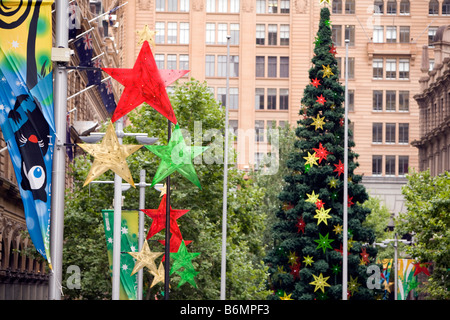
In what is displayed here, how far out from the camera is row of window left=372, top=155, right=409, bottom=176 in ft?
378

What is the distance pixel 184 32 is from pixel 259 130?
16146mm

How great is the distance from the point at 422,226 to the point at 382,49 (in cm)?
7358

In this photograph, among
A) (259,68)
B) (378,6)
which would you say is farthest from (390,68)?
(259,68)

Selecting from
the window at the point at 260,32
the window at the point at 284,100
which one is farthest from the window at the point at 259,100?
the window at the point at 260,32

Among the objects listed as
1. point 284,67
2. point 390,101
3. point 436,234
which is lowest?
point 436,234

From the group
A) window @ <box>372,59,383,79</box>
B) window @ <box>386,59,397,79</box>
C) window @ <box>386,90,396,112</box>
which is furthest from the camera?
Result: window @ <box>372,59,383,79</box>

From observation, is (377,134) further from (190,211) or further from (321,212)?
(190,211)

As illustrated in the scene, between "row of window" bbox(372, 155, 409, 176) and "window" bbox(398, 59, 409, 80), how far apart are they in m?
10.3

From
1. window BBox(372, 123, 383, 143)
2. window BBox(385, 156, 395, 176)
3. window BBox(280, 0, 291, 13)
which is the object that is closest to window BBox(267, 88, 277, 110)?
window BBox(280, 0, 291, 13)

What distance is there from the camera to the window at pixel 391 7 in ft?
384

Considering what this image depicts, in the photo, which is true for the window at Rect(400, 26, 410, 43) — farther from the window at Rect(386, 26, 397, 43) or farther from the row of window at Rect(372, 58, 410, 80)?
the row of window at Rect(372, 58, 410, 80)

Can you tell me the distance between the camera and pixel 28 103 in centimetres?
1202
